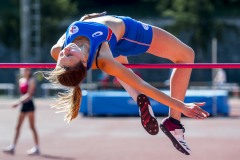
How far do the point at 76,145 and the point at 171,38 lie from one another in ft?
25.0

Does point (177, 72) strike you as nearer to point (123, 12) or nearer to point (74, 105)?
point (74, 105)

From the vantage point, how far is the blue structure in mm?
18984

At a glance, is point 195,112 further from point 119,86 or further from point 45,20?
point 45,20

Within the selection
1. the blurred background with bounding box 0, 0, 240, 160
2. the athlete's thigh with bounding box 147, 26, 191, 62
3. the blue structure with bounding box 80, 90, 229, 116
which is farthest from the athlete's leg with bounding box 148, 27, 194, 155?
the blue structure with bounding box 80, 90, 229, 116

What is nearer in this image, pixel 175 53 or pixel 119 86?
pixel 175 53

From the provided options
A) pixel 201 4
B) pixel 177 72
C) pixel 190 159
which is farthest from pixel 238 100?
pixel 177 72

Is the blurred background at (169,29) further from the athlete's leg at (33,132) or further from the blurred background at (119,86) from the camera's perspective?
the athlete's leg at (33,132)

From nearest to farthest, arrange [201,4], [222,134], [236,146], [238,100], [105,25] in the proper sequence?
[105,25]
[236,146]
[222,134]
[238,100]
[201,4]

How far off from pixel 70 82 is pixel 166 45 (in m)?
1.10

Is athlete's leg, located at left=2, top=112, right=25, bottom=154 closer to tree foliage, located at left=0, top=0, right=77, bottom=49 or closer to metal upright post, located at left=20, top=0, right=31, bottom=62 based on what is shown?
metal upright post, located at left=20, top=0, right=31, bottom=62

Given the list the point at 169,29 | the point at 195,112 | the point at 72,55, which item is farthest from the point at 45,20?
the point at 195,112

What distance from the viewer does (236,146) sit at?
1366cm

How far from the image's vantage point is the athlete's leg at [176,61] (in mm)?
6652

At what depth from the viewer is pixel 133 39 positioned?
257 inches
